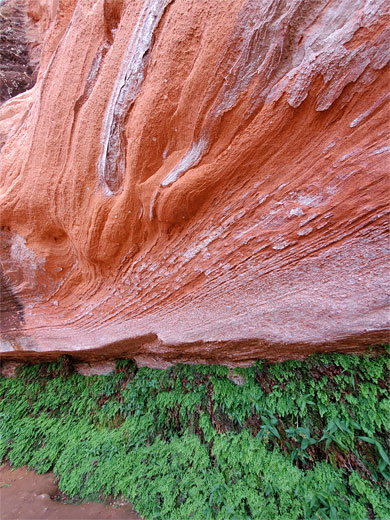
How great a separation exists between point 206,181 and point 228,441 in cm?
258

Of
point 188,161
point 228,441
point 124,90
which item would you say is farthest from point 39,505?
point 124,90

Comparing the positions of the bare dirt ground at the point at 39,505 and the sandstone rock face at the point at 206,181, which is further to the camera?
the bare dirt ground at the point at 39,505

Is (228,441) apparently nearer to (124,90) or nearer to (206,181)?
(206,181)

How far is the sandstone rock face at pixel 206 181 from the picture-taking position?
6.29 feet

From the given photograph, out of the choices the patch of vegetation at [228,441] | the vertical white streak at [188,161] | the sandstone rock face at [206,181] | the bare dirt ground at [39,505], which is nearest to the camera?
the sandstone rock face at [206,181]

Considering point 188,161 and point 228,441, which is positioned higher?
point 188,161

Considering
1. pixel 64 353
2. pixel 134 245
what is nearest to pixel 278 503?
pixel 134 245

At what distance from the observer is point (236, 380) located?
115 inches

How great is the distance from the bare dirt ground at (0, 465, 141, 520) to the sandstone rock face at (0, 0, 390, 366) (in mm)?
1518

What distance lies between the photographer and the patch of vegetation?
2.13 metres

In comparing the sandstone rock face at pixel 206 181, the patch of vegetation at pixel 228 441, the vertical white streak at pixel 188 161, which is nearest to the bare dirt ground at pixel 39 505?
the patch of vegetation at pixel 228 441

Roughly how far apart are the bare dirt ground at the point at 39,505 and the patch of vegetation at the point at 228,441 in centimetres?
12

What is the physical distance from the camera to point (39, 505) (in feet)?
9.84

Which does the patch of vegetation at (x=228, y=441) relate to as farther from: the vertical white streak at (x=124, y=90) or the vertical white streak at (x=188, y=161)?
the vertical white streak at (x=124, y=90)
